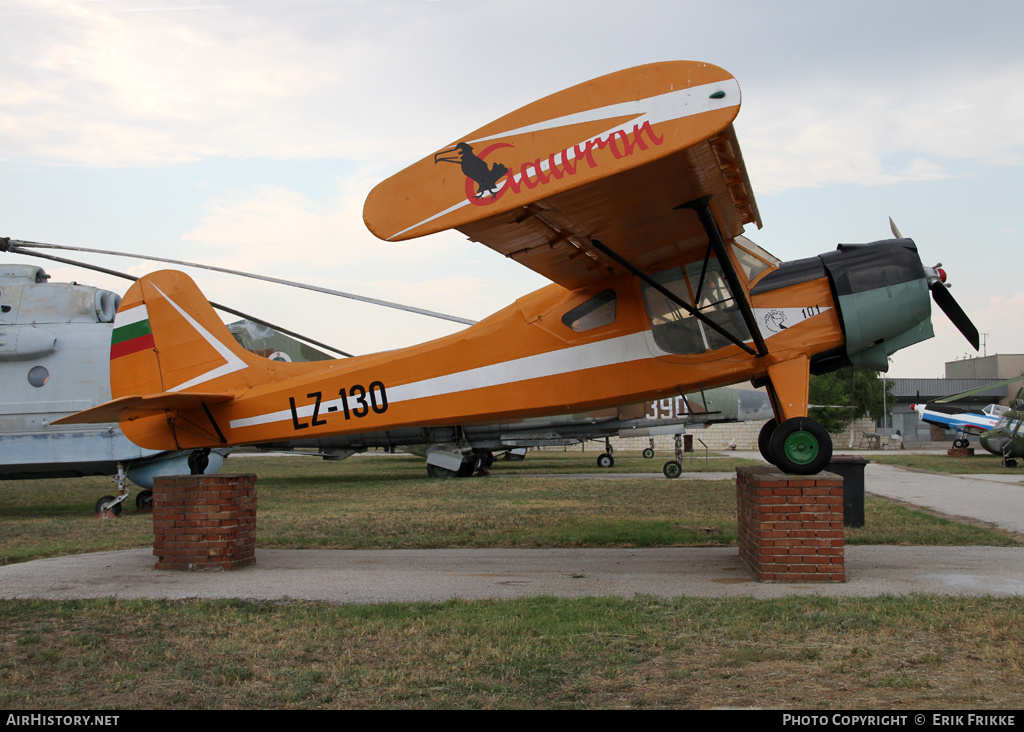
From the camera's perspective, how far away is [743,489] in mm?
7691

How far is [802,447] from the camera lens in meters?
6.83

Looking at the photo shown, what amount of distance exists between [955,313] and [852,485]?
3.80m

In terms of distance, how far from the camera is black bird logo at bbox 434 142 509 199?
5.07 meters

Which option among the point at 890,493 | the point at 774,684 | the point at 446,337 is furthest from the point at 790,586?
the point at 890,493

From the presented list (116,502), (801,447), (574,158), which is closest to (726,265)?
(801,447)

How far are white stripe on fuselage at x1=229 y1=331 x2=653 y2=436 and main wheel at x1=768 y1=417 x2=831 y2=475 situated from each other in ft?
4.83

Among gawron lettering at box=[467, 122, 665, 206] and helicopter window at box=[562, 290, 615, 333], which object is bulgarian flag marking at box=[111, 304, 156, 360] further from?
gawron lettering at box=[467, 122, 665, 206]

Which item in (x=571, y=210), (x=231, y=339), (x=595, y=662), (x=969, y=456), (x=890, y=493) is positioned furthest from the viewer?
(x=969, y=456)

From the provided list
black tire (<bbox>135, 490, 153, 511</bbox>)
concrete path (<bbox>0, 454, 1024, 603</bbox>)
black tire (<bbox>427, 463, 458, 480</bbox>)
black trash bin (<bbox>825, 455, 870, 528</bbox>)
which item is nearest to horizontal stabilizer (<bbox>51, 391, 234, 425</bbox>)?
concrete path (<bbox>0, 454, 1024, 603</bbox>)

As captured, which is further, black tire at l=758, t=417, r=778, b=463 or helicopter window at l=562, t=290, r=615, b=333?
helicopter window at l=562, t=290, r=615, b=333

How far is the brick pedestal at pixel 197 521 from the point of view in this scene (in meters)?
8.01

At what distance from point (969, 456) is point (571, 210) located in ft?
123

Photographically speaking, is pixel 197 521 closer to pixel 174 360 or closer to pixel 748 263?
pixel 174 360
